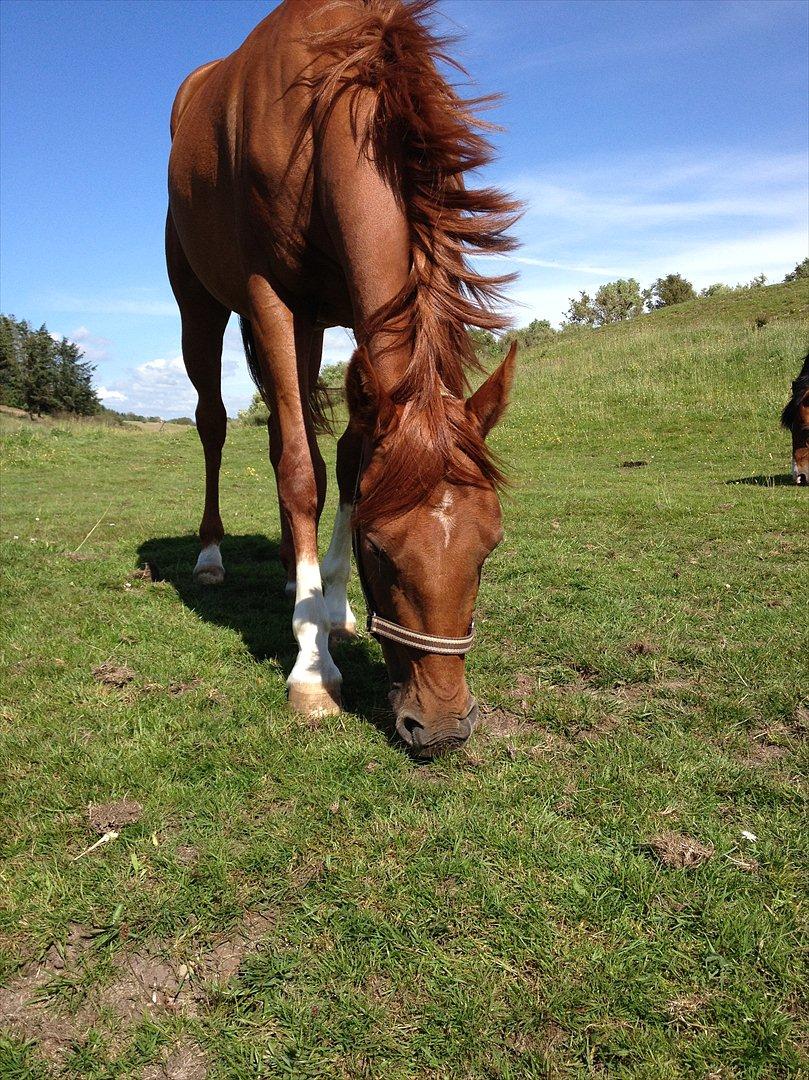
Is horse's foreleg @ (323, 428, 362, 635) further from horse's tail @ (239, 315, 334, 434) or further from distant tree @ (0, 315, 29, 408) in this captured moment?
distant tree @ (0, 315, 29, 408)

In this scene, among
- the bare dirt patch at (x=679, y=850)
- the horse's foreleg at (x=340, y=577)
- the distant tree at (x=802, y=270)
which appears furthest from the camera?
the distant tree at (x=802, y=270)

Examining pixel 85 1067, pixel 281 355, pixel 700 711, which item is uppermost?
pixel 281 355

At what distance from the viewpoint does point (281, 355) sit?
11.9 feet

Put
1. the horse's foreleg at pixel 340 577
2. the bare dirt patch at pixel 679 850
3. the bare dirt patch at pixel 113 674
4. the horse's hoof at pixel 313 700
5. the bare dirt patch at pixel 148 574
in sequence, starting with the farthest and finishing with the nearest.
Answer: the bare dirt patch at pixel 148 574 → the horse's foreleg at pixel 340 577 → the bare dirt patch at pixel 113 674 → the horse's hoof at pixel 313 700 → the bare dirt patch at pixel 679 850

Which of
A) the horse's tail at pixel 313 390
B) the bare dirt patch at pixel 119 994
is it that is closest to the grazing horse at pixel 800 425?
the horse's tail at pixel 313 390

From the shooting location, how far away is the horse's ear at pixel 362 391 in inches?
100

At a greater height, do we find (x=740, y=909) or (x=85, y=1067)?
(x=740, y=909)

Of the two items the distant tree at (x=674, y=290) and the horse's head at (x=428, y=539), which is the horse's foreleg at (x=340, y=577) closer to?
the horse's head at (x=428, y=539)

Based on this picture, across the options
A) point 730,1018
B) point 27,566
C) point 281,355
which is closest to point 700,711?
point 730,1018

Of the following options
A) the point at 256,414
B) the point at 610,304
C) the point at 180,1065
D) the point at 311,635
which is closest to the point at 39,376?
the point at 256,414

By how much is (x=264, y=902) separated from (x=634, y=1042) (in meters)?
1.11

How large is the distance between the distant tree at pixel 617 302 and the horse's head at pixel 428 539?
66316 millimetres

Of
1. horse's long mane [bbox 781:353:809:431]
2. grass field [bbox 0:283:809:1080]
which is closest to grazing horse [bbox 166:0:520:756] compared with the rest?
grass field [bbox 0:283:809:1080]

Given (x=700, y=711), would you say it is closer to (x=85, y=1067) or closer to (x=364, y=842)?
(x=364, y=842)
